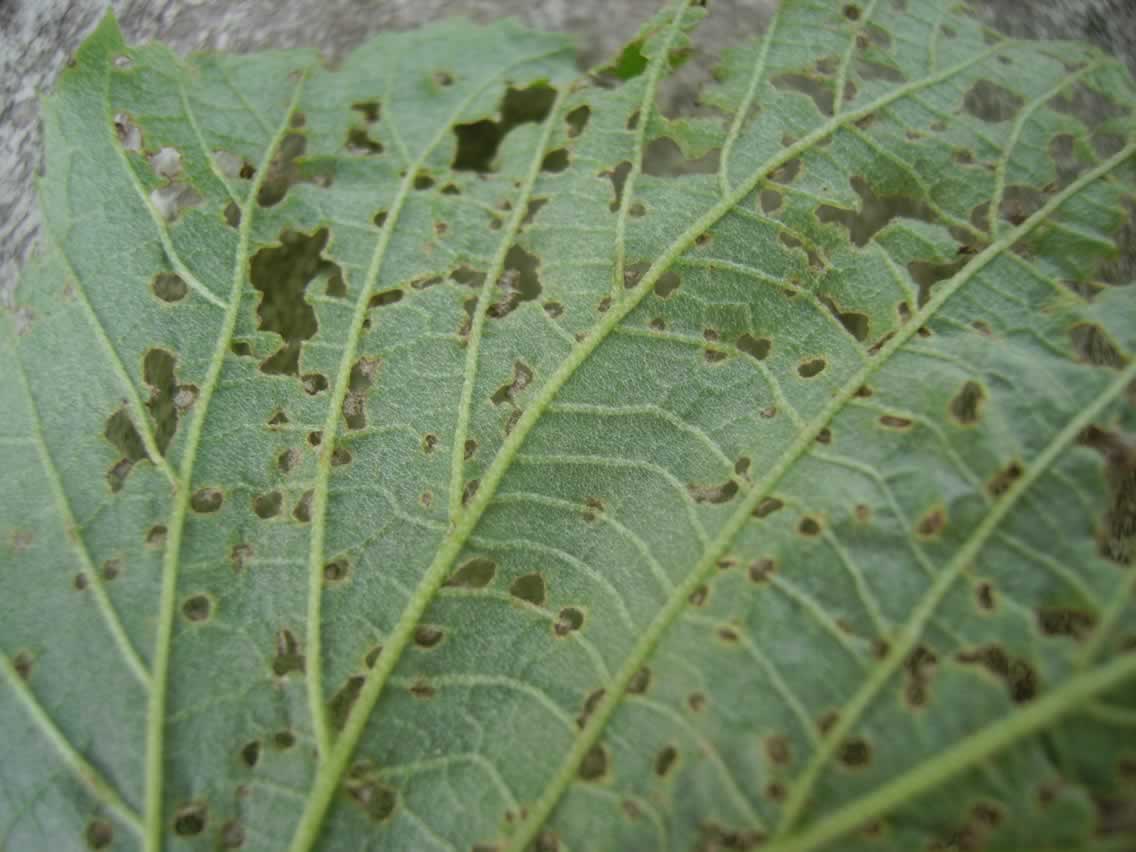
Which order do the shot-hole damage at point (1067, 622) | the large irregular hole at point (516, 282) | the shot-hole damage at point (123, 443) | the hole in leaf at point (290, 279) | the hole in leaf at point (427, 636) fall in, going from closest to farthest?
the shot-hole damage at point (1067, 622), the hole in leaf at point (427, 636), the shot-hole damage at point (123, 443), the large irregular hole at point (516, 282), the hole in leaf at point (290, 279)

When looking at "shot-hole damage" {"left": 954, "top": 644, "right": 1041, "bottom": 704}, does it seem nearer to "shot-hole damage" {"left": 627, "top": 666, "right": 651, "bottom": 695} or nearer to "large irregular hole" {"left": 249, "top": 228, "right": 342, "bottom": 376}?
"shot-hole damage" {"left": 627, "top": 666, "right": 651, "bottom": 695}

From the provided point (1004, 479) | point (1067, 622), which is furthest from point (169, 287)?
point (1067, 622)

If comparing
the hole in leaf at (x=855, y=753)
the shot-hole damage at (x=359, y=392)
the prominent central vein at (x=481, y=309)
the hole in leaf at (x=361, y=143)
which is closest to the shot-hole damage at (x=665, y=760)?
the hole in leaf at (x=855, y=753)

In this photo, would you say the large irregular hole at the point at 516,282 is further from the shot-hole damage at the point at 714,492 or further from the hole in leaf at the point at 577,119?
the shot-hole damage at the point at 714,492

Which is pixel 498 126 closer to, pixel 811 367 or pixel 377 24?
pixel 377 24

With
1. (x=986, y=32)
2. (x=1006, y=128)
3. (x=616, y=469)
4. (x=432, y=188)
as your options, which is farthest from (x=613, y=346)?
Result: (x=986, y=32)

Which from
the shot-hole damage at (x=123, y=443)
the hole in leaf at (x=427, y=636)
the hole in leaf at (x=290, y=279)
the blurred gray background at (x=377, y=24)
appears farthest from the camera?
the blurred gray background at (x=377, y=24)
